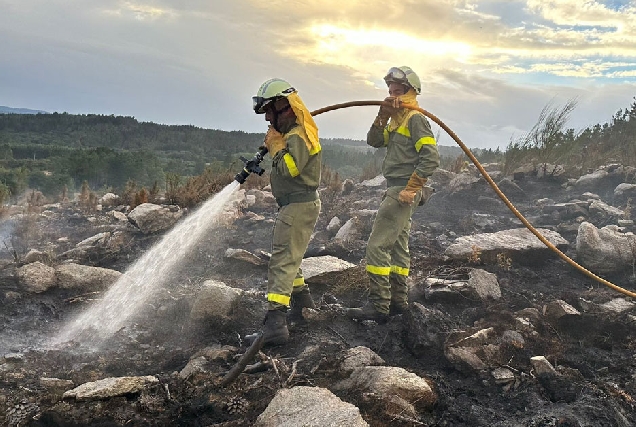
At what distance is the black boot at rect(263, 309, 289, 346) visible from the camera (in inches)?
133

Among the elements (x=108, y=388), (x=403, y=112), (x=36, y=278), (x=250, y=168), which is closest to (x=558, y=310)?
(x=403, y=112)

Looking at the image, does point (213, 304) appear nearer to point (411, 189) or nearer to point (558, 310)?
point (411, 189)

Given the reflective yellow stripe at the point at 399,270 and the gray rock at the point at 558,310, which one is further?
the reflective yellow stripe at the point at 399,270

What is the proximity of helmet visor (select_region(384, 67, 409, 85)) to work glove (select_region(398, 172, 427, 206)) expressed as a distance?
79cm

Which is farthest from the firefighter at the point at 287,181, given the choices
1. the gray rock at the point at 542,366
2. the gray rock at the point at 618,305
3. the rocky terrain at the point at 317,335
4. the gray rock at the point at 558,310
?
the gray rock at the point at 618,305

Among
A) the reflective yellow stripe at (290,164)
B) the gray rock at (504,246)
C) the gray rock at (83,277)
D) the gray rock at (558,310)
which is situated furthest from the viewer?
the gray rock at (504,246)

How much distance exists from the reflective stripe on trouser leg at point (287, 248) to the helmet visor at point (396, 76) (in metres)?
1.28

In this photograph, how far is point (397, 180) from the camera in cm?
408

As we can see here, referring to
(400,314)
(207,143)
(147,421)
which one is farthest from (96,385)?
(207,143)

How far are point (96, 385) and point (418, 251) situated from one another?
4424mm

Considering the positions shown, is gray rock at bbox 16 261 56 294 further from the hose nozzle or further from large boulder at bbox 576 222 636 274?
large boulder at bbox 576 222 636 274

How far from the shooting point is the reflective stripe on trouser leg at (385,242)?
3965 millimetres

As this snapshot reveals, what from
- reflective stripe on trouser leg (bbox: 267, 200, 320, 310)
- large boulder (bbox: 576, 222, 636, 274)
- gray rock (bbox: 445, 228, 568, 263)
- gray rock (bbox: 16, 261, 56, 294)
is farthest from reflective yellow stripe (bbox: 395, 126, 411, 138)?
gray rock (bbox: 16, 261, 56, 294)

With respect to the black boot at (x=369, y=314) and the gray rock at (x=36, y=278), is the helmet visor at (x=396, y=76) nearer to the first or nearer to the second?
the black boot at (x=369, y=314)
